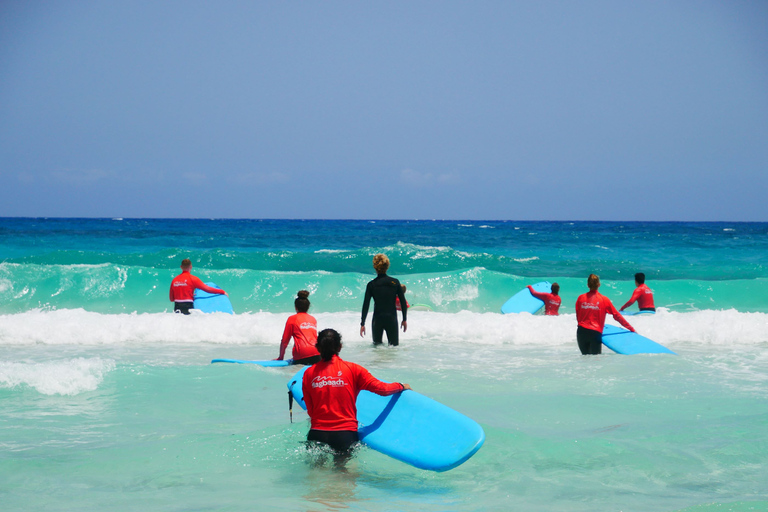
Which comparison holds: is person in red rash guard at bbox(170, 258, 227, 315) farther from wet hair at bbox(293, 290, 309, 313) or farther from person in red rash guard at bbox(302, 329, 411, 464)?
person in red rash guard at bbox(302, 329, 411, 464)

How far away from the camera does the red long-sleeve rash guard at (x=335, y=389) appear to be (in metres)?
3.92

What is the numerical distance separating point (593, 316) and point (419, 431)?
4.35 metres

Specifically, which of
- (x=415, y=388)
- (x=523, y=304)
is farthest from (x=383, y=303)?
(x=523, y=304)

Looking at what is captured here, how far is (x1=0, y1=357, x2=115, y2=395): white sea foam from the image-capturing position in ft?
20.4

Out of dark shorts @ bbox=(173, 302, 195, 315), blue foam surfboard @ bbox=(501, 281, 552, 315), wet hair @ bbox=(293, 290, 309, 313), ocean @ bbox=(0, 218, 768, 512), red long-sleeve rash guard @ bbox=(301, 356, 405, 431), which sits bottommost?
ocean @ bbox=(0, 218, 768, 512)

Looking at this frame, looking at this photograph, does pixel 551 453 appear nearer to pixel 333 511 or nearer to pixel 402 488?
pixel 402 488

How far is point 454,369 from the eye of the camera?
7.45m

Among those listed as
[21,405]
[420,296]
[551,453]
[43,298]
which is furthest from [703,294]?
[43,298]

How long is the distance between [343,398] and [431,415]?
736 millimetres

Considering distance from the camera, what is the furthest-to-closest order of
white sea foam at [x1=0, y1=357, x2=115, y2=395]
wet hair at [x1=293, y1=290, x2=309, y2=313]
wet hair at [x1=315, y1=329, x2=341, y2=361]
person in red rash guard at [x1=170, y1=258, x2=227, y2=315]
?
person in red rash guard at [x1=170, y1=258, x2=227, y2=315] < wet hair at [x1=293, y1=290, x2=309, y2=313] < white sea foam at [x1=0, y1=357, x2=115, y2=395] < wet hair at [x1=315, y1=329, x2=341, y2=361]

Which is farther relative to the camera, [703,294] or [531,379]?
[703,294]

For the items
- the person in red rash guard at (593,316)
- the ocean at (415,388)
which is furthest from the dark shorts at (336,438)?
the person in red rash guard at (593,316)

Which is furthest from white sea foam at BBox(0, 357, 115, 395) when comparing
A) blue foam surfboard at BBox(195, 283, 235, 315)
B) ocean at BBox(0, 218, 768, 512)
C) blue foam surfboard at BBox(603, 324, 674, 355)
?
blue foam surfboard at BBox(603, 324, 674, 355)

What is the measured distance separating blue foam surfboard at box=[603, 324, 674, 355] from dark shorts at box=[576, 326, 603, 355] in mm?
178
